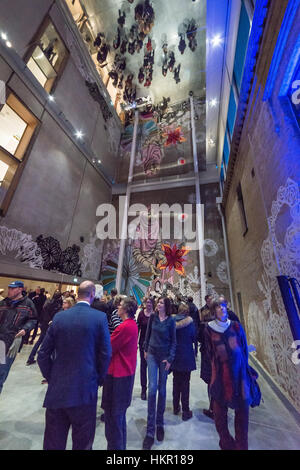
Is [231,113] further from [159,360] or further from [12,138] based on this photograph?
[12,138]

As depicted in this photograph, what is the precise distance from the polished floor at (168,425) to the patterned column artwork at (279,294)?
0.54 metres

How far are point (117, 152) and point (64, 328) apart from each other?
1412 centimetres

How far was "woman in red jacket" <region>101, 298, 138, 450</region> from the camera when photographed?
163 centimetres

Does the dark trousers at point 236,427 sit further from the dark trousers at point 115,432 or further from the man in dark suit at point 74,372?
the man in dark suit at point 74,372

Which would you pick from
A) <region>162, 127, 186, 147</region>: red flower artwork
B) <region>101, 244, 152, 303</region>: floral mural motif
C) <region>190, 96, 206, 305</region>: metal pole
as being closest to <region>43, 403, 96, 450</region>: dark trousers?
<region>190, 96, 206, 305</region>: metal pole

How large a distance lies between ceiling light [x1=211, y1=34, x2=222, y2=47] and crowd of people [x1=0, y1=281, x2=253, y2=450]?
9.16 metres

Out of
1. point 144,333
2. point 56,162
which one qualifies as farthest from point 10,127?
point 144,333

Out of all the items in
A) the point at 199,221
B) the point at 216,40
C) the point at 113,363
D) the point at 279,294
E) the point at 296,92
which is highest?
the point at 216,40

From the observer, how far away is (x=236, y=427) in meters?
1.76

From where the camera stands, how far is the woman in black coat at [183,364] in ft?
8.00

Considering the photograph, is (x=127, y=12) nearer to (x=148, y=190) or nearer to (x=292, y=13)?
(x=148, y=190)

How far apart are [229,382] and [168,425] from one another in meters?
1.23

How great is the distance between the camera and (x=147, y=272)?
1052 centimetres

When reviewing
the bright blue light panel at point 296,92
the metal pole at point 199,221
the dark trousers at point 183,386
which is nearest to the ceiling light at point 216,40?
the metal pole at point 199,221
